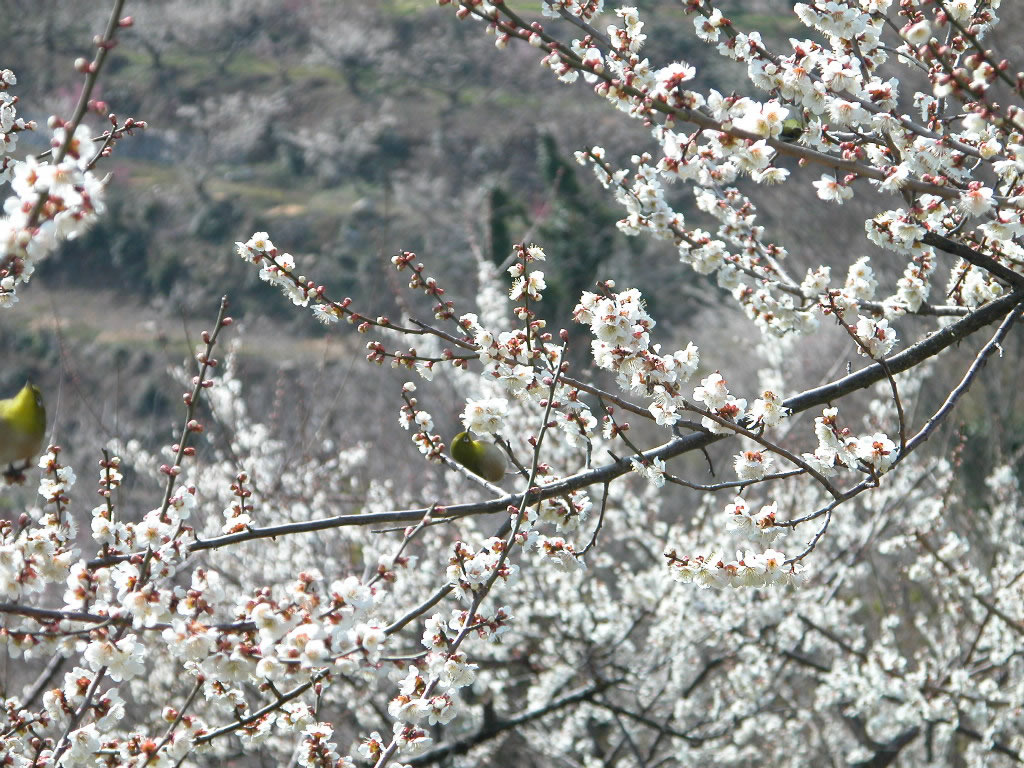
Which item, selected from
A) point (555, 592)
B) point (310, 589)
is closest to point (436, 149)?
point (555, 592)

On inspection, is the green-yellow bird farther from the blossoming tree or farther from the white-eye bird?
the white-eye bird

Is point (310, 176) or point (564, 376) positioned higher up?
point (310, 176)

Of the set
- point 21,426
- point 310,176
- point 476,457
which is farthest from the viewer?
point 310,176

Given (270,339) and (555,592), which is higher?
(270,339)

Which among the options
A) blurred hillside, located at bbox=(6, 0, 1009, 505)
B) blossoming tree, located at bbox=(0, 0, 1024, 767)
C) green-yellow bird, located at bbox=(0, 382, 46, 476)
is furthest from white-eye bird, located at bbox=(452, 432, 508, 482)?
blurred hillside, located at bbox=(6, 0, 1009, 505)

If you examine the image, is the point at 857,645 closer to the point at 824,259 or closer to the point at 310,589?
the point at 310,589

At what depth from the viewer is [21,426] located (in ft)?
6.83

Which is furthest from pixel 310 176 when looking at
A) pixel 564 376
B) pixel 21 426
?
pixel 21 426

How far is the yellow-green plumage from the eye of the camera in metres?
2.08

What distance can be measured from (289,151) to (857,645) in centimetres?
3977

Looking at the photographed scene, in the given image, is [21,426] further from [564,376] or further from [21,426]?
[564,376]

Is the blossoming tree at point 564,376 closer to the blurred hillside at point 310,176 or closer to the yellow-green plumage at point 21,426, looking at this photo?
the yellow-green plumage at point 21,426

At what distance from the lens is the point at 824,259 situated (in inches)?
655

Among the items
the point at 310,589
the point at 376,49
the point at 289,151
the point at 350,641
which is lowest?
the point at 350,641
